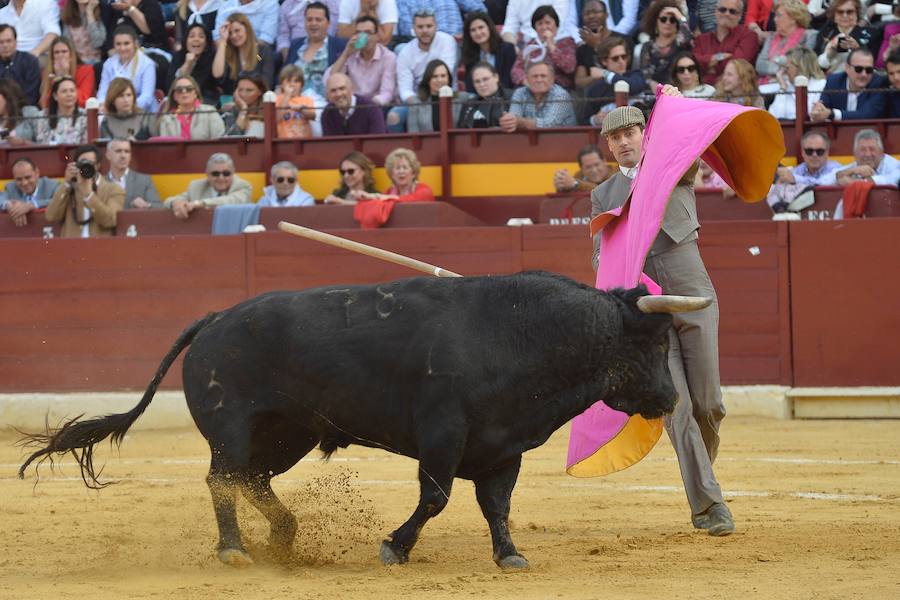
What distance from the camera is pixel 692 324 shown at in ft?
17.0

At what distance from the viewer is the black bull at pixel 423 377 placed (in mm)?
4629

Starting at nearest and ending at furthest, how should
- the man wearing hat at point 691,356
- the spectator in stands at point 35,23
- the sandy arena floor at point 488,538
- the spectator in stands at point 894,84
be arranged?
the sandy arena floor at point 488,538 < the man wearing hat at point 691,356 < the spectator in stands at point 894,84 < the spectator in stands at point 35,23

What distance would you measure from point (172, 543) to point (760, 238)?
17.9ft

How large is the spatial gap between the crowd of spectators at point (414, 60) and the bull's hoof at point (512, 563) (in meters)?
5.56

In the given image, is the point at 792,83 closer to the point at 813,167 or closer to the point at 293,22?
the point at 813,167

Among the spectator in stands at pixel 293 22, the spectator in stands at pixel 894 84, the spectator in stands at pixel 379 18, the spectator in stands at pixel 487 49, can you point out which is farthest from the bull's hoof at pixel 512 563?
the spectator in stands at pixel 293 22

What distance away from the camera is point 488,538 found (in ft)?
18.0

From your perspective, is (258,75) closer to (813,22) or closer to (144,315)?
(144,315)

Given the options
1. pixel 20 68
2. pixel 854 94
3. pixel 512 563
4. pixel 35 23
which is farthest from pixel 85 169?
pixel 512 563

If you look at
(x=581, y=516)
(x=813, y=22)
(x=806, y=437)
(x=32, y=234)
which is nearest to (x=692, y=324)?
(x=581, y=516)

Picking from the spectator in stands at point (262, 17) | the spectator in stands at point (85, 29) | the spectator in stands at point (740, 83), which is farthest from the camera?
the spectator in stands at point (85, 29)

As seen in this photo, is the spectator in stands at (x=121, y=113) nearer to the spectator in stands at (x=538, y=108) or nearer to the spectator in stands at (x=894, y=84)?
the spectator in stands at (x=538, y=108)

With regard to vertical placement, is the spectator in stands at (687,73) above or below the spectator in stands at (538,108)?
above

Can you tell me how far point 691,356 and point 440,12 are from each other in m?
→ 6.82
